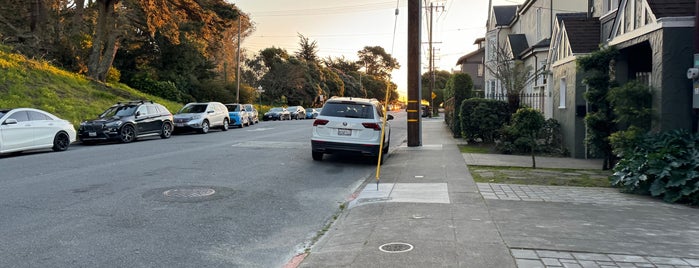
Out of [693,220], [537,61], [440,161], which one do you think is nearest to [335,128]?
[440,161]

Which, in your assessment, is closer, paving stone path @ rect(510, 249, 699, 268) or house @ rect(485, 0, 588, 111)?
paving stone path @ rect(510, 249, 699, 268)

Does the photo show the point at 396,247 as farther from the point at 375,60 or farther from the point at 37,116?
the point at 375,60

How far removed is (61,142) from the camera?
657 inches

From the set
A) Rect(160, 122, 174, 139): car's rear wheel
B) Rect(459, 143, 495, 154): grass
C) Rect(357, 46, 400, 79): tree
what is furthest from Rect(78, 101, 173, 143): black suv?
Rect(357, 46, 400, 79): tree

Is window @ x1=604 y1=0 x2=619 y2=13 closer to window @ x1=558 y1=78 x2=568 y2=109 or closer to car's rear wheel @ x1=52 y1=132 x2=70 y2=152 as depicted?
window @ x1=558 y1=78 x2=568 y2=109

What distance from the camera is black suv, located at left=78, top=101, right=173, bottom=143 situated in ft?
62.4

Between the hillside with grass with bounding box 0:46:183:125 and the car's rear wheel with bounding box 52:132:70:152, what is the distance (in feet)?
18.8

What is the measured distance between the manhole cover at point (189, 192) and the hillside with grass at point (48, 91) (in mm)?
15655

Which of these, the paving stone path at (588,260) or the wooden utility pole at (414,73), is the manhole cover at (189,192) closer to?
the paving stone path at (588,260)

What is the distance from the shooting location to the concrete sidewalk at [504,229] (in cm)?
504

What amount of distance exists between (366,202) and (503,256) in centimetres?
333

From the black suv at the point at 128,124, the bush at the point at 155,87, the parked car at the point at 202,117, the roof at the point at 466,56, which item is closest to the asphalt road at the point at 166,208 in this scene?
the black suv at the point at 128,124

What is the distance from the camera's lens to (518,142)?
1566cm

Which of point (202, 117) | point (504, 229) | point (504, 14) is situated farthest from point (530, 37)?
point (504, 229)
